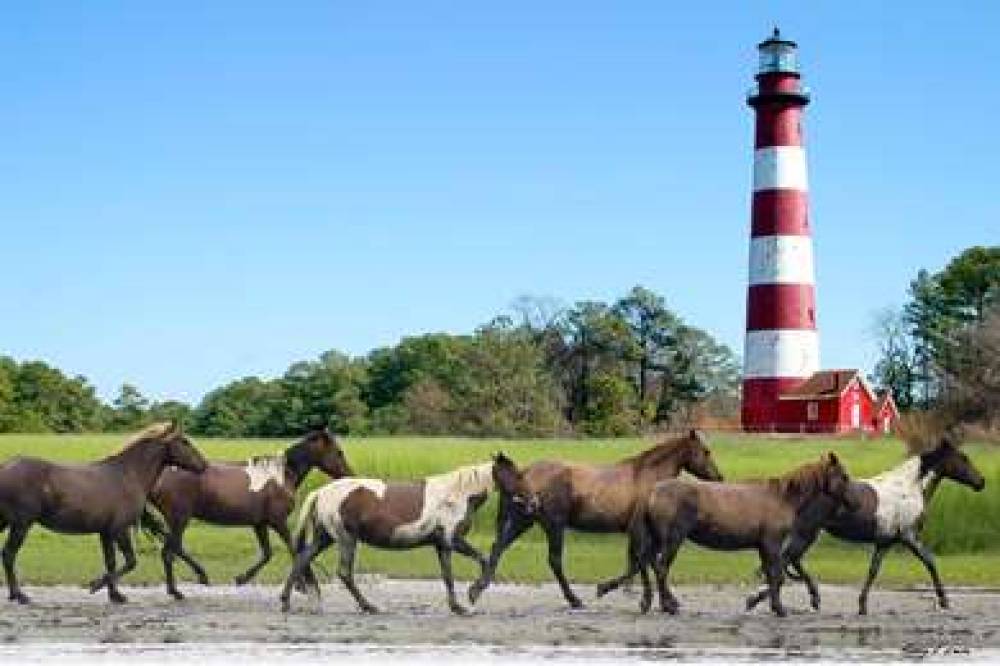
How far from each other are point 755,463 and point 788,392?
20958mm

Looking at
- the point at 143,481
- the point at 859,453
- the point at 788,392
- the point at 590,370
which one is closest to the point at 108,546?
the point at 143,481

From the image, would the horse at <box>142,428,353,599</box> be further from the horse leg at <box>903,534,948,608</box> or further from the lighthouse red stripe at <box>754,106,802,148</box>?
the lighthouse red stripe at <box>754,106,802,148</box>

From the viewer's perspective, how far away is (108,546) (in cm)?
1956

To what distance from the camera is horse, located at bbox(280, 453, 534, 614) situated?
18438 mm

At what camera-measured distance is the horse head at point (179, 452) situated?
20.2 m

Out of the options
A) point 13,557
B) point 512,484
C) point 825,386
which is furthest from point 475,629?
point 825,386

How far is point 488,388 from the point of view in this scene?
88438 mm

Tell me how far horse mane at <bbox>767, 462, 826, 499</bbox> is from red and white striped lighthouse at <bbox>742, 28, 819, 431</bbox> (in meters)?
37.9

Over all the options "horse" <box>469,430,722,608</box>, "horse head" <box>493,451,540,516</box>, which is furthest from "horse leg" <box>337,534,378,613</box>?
"horse" <box>469,430,722,608</box>

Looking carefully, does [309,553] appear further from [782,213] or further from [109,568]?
[782,213]

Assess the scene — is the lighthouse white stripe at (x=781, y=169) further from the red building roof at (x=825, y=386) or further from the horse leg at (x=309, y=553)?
the horse leg at (x=309, y=553)

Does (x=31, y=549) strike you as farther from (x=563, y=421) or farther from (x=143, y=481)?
(x=563, y=421)

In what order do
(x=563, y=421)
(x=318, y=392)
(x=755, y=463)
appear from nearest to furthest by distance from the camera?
(x=755, y=463) < (x=563, y=421) < (x=318, y=392)

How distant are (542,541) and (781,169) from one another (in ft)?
88.7
